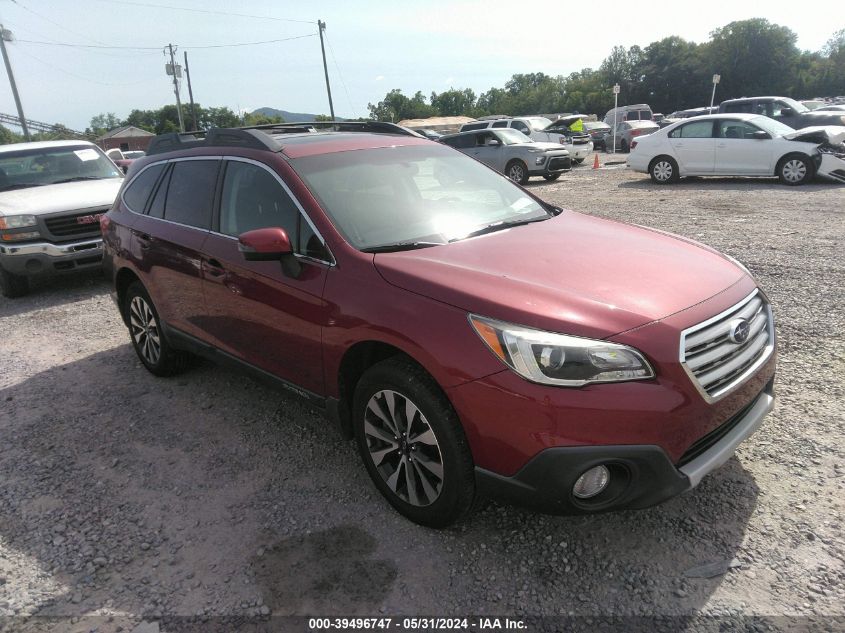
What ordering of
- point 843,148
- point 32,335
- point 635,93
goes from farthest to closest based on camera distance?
point 635,93 < point 843,148 < point 32,335

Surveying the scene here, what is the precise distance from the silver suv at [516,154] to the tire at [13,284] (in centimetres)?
1107

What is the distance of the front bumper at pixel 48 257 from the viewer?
7.09 metres

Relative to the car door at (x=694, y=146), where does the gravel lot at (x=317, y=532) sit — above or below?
below

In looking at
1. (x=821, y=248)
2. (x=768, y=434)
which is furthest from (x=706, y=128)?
(x=768, y=434)

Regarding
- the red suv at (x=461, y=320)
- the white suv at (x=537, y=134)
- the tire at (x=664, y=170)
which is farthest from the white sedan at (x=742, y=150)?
the red suv at (x=461, y=320)

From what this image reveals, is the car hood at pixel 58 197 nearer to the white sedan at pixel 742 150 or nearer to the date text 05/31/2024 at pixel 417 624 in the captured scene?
the date text 05/31/2024 at pixel 417 624

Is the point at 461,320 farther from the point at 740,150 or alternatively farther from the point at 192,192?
the point at 740,150

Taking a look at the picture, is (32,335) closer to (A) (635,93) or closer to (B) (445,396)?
(B) (445,396)

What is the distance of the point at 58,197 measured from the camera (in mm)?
7641

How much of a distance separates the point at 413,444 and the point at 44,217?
6.67 metres

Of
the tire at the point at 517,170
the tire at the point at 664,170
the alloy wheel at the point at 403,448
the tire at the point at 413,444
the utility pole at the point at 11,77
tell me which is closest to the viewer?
the tire at the point at 413,444

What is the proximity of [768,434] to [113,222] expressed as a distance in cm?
500

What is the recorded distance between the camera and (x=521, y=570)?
2516 mm

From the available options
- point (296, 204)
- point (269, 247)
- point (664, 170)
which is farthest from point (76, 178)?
point (664, 170)
